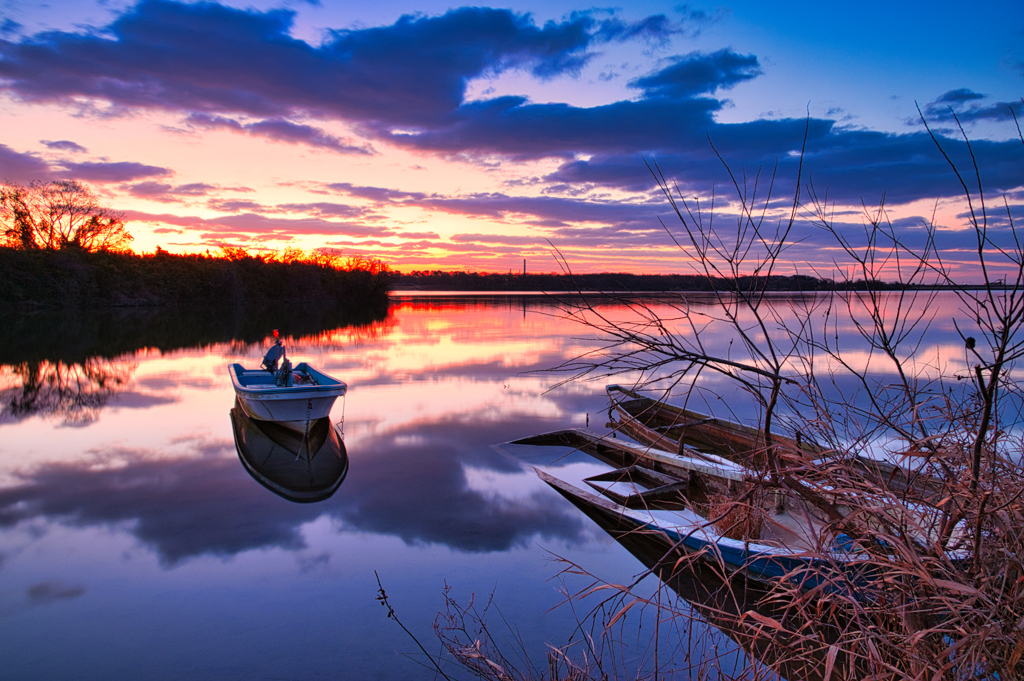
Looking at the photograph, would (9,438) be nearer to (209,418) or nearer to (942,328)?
(209,418)

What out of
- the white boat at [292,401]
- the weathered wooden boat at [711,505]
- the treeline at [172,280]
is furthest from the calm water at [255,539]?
the treeline at [172,280]

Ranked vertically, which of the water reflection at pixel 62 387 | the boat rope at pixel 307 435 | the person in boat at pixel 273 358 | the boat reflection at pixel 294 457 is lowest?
the water reflection at pixel 62 387

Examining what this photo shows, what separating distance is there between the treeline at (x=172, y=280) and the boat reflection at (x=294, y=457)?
50692mm

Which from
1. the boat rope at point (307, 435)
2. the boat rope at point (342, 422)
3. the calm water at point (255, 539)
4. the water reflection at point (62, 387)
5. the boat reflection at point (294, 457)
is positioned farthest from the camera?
the water reflection at point (62, 387)

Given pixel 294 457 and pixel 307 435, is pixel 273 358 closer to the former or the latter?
pixel 307 435

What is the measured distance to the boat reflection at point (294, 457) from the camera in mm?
9852

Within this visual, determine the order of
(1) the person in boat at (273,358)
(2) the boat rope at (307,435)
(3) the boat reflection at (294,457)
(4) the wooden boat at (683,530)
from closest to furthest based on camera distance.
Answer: (4) the wooden boat at (683,530) → (3) the boat reflection at (294,457) → (2) the boat rope at (307,435) → (1) the person in boat at (273,358)

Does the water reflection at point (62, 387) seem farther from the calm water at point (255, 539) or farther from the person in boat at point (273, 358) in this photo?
the person in boat at point (273, 358)

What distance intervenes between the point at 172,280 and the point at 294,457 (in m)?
69.2

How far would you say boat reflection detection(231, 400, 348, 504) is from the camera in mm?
9852

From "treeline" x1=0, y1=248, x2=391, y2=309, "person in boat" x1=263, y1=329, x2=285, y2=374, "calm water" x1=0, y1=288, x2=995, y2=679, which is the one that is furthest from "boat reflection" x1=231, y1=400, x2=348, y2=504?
"treeline" x1=0, y1=248, x2=391, y2=309

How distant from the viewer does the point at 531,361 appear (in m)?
24.7

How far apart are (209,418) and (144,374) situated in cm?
893

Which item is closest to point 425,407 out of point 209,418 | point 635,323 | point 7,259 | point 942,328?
point 209,418
